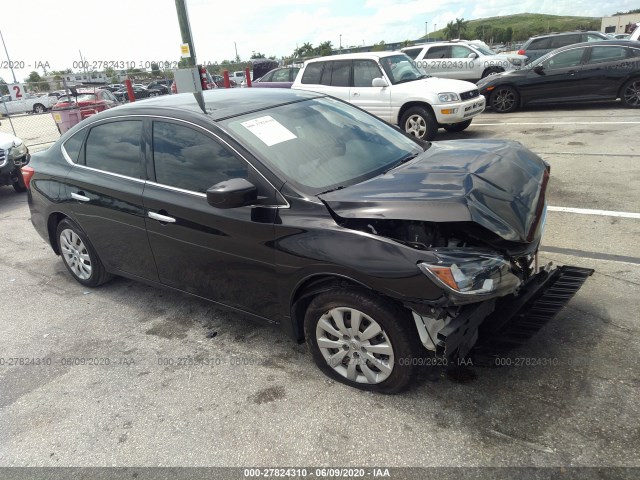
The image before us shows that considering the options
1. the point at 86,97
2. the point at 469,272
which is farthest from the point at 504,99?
the point at 86,97

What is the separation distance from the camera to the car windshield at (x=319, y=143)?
3.07 meters

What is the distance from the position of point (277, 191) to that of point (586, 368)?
212cm

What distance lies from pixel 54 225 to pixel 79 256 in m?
0.47

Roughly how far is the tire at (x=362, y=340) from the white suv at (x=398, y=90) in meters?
6.72

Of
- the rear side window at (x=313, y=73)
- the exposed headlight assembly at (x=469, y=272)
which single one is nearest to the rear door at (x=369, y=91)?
the rear side window at (x=313, y=73)

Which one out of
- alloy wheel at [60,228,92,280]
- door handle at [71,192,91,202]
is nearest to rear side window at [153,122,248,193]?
door handle at [71,192,91,202]

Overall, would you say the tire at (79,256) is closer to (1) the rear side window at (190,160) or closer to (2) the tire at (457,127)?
(1) the rear side window at (190,160)

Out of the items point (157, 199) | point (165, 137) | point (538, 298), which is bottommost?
point (538, 298)

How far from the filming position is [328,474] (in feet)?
7.80

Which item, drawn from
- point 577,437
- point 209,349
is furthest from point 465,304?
point 209,349

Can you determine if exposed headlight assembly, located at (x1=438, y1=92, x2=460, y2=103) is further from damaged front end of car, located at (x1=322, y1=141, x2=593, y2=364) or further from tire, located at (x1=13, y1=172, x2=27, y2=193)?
tire, located at (x1=13, y1=172, x2=27, y2=193)

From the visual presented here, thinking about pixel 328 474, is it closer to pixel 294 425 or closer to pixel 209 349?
pixel 294 425

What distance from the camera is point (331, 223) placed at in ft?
8.93

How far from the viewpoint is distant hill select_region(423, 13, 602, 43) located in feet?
357
